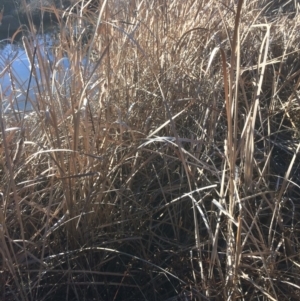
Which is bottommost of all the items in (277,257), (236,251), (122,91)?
(277,257)

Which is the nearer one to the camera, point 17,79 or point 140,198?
point 140,198

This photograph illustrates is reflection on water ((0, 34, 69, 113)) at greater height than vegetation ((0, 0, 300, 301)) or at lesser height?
greater

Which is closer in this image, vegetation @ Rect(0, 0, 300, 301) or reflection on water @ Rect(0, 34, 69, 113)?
vegetation @ Rect(0, 0, 300, 301)

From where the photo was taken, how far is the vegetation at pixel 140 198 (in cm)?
108

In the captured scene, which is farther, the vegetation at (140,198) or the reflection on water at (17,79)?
the reflection on water at (17,79)

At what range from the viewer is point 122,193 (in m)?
1.24

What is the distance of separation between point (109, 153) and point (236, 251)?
378 mm

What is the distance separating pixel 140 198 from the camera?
4.44ft

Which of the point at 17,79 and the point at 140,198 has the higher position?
the point at 17,79

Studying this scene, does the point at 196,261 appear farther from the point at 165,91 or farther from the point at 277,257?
the point at 165,91

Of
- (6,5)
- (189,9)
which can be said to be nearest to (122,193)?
(189,9)

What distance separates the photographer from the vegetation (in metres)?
1.08

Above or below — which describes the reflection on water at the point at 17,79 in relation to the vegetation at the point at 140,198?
above

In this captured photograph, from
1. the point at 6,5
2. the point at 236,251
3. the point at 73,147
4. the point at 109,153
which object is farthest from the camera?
the point at 6,5
